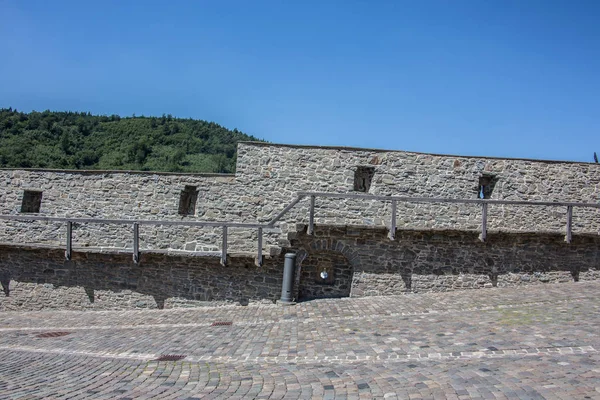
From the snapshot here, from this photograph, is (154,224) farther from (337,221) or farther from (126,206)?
(337,221)

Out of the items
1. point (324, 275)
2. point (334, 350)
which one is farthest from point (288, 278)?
point (334, 350)

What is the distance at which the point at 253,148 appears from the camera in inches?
580

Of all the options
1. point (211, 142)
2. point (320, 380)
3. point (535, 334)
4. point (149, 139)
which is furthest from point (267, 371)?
point (211, 142)

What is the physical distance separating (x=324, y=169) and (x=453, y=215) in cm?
384

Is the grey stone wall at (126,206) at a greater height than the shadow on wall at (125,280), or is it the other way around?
the grey stone wall at (126,206)

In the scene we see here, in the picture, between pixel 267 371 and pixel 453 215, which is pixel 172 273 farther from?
pixel 453 215

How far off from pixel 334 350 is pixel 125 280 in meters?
7.85

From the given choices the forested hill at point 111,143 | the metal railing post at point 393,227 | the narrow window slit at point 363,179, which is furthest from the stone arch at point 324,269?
the forested hill at point 111,143

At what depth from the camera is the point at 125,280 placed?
13859 mm

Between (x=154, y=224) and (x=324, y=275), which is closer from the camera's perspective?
(x=324, y=275)

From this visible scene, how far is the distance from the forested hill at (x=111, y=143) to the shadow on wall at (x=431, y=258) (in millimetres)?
27626

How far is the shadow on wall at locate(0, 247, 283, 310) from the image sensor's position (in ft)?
42.8

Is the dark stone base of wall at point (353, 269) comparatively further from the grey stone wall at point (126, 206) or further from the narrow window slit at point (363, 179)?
the narrow window slit at point (363, 179)

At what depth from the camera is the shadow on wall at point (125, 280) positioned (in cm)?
1304
